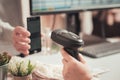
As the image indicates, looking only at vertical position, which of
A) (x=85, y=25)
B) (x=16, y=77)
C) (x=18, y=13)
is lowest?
(x=85, y=25)

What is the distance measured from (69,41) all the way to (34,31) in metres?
0.42

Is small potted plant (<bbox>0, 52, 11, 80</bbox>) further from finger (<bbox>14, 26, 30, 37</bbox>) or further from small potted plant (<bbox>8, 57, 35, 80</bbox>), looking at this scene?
finger (<bbox>14, 26, 30, 37</bbox>)

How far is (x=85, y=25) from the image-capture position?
8.03 ft

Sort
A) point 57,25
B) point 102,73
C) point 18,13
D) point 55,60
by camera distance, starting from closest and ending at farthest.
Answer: point 102,73 → point 55,60 → point 18,13 → point 57,25

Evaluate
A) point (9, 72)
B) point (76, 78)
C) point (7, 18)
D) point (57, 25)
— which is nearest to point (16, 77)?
point (9, 72)

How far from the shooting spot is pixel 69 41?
743 millimetres

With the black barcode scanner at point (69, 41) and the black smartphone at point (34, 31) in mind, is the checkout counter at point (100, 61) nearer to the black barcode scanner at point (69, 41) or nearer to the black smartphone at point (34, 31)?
the black smartphone at point (34, 31)

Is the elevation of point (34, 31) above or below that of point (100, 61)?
above

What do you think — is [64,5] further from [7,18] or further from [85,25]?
[85,25]

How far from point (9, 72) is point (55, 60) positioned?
1.13ft

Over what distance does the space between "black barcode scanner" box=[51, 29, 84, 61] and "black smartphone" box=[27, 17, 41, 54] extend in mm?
342

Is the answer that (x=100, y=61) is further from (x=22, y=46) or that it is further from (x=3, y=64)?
(x=3, y=64)

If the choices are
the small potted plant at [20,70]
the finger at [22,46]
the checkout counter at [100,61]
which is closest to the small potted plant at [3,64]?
the small potted plant at [20,70]

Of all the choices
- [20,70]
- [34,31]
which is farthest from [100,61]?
[20,70]
